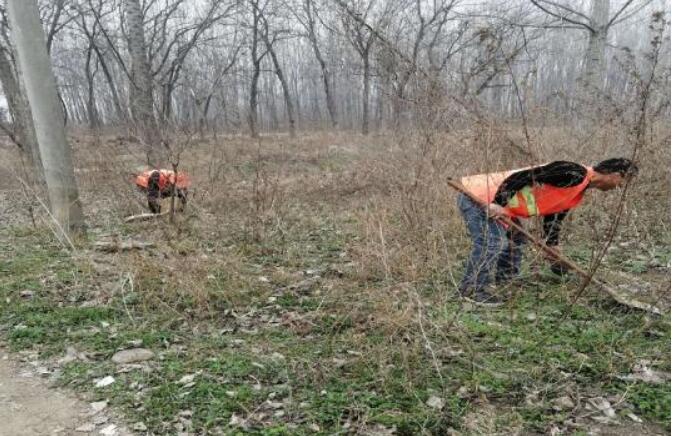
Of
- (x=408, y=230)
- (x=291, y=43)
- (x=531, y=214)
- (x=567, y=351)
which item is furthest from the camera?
(x=291, y=43)

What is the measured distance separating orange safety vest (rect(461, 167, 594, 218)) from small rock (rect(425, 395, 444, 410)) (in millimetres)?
1470

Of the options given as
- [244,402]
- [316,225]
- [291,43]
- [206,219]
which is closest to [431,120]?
[316,225]

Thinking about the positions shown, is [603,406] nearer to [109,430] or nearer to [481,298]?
[481,298]

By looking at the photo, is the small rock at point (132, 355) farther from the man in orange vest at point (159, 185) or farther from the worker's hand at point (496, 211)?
the man in orange vest at point (159, 185)

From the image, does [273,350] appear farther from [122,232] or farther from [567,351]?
[122,232]

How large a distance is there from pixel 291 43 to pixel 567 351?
41436mm

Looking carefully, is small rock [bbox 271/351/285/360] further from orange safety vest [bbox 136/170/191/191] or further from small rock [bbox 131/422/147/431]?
orange safety vest [bbox 136/170/191/191]

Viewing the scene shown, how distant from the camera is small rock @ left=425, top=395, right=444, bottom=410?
104 inches

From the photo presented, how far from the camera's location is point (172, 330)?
3717mm

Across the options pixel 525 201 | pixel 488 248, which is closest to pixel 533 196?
pixel 525 201

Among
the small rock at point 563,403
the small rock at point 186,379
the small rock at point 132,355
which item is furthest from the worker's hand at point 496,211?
the small rock at point 132,355

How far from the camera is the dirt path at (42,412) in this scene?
2621mm

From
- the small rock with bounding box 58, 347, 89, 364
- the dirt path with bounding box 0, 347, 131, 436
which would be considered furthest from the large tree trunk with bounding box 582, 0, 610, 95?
the dirt path with bounding box 0, 347, 131, 436

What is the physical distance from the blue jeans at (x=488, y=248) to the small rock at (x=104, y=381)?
7.98 feet
